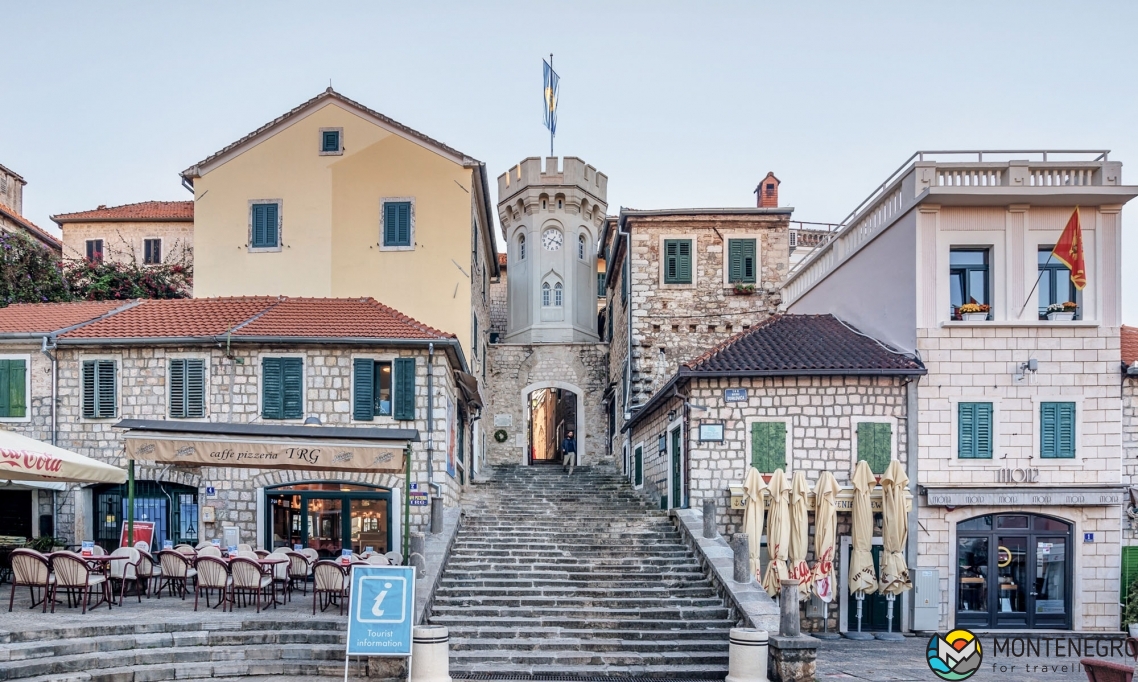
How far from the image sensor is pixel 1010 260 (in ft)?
58.4

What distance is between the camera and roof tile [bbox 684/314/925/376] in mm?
17297

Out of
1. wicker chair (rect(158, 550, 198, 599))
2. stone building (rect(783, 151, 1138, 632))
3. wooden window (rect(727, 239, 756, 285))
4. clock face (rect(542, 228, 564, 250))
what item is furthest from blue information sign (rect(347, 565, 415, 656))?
clock face (rect(542, 228, 564, 250))

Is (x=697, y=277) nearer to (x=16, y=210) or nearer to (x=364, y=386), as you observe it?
(x=364, y=386)

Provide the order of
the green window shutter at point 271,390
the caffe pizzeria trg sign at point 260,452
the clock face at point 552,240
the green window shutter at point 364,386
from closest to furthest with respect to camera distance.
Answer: the caffe pizzeria trg sign at point 260,452
the green window shutter at point 271,390
the green window shutter at point 364,386
the clock face at point 552,240

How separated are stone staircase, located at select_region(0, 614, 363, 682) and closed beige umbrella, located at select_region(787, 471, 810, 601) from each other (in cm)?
782

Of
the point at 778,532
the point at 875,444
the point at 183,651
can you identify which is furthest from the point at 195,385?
the point at 875,444

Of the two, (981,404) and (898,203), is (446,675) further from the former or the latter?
(898,203)

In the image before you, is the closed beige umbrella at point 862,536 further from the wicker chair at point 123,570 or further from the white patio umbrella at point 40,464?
the white patio umbrella at point 40,464

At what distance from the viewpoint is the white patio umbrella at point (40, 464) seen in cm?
1152

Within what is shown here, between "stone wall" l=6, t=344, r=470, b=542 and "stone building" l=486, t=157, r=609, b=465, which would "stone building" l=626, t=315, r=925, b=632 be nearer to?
"stone wall" l=6, t=344, r=470, b=542

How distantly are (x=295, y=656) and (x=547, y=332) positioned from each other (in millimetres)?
20718

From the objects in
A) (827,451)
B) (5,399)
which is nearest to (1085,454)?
(827,451)

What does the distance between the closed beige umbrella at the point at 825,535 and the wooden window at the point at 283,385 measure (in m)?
9.66

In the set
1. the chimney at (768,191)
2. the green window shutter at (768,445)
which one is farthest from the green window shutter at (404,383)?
the chimney at (768,191)
